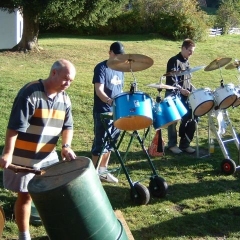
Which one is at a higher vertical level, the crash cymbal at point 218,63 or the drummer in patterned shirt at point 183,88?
the crash cymbal at point 218,63

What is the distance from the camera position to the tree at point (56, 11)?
1553 centimetres

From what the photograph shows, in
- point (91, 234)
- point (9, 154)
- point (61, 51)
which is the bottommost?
point (61, 51)

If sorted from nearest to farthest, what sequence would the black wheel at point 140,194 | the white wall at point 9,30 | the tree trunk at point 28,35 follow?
the black wheel at point 140,194
the tree trunk at point 28,35
the white wall at point 9,30

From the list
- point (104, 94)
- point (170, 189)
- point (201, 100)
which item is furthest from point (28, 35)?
point (170, 189)

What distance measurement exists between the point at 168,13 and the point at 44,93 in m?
21.4

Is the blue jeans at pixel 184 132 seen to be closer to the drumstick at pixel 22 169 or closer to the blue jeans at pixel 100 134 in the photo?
the blue jeans at pixel 100 134

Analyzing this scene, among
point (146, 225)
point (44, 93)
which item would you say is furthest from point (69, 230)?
point (146, 225)

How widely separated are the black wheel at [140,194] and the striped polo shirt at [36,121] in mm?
1488

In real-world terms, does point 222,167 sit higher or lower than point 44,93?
lower

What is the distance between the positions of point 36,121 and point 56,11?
40.9 feet

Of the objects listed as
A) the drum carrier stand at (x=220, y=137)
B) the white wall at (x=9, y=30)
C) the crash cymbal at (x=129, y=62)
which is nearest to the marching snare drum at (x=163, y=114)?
the crash cymbal at (x=129, y=62)

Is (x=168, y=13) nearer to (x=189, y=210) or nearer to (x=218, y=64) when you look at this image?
(x=218, y=64)

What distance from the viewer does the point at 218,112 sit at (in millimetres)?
6742

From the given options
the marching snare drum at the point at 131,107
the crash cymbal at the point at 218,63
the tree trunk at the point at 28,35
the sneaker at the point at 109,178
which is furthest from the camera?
the tree trunk at the point at 28,35
